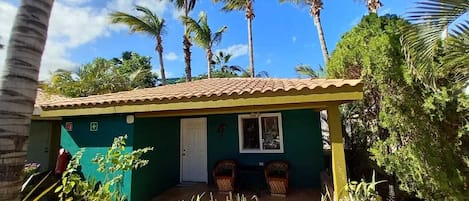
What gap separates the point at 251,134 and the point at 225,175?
1694mm

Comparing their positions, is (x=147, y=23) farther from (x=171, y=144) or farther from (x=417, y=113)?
(x=417, y=113)

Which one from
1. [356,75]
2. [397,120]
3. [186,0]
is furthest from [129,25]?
[397,120]

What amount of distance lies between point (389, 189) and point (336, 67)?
11.2ft

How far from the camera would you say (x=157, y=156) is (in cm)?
870

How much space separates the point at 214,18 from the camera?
68.5 ft

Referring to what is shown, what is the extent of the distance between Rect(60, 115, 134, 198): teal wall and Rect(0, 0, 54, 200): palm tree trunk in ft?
18.2

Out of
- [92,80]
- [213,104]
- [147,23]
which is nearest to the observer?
[213,104]

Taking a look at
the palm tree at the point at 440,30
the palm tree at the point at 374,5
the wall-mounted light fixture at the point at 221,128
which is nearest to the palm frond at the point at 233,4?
the palm tree at the point at 374,5

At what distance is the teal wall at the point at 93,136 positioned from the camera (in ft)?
24.6

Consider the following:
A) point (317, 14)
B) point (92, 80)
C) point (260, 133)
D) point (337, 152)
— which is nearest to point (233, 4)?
point (317, 14)

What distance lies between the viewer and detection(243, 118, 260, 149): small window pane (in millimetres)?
9328

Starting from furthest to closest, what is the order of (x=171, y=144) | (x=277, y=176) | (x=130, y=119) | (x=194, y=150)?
1. (x=194, y=150)
2. (x=171, y=144)
3. (x=277, y=176)
4. (x=130, y=119)

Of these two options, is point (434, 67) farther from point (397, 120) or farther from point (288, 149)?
point (288, 149)

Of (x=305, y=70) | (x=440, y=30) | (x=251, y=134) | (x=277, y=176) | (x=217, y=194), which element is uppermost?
(x=305, y=70)
